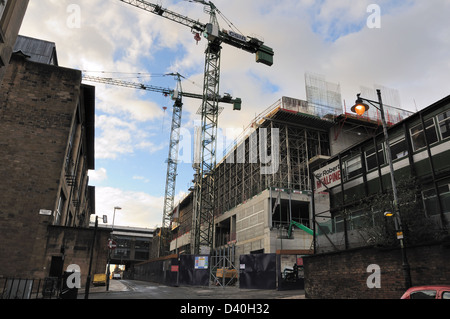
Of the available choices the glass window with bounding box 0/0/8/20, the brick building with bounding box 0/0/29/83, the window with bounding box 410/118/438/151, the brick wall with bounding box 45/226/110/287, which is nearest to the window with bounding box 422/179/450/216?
the window with bounding box 410/118/438/151

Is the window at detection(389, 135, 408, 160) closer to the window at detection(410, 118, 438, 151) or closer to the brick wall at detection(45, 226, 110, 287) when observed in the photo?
the window at detection(410, 118, 438, 151)

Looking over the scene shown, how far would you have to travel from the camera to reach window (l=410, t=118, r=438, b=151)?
58.3ft

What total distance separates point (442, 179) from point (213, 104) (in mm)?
41543

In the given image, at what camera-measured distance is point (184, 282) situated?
32.3 metres

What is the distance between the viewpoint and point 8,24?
547 inches

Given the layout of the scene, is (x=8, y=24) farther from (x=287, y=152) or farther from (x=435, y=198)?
(x=287, y=152)

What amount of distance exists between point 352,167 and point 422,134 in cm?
572

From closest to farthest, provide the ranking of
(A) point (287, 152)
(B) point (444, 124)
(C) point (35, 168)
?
(B) point (444, 124) → (C) point (35, 168) → (A) point (287, 152)

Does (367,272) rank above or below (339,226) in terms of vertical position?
below

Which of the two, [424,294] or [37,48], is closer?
[424,294]

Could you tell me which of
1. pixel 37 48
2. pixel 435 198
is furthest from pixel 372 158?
pixel 37 48

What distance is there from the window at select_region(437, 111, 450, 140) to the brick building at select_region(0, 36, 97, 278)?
925 inches
